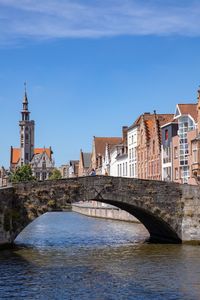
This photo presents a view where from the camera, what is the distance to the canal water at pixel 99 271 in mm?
23438

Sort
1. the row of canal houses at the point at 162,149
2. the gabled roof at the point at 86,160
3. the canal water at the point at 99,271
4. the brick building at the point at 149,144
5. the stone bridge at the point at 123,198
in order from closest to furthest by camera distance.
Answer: the canal water at the point at 99,271
the stone bridge at the point at 123,198
the row of canal houses at the point at 162,149
the brick building at the point at 149,144
the gabled roof at the point at 86,160

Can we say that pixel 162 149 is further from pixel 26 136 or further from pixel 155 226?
pixel 26 136

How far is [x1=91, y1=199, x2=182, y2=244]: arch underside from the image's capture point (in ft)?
130

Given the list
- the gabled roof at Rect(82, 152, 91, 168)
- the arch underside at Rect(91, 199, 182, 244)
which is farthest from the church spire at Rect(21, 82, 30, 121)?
the arch underside at Rect(91, 199, 182, 244)

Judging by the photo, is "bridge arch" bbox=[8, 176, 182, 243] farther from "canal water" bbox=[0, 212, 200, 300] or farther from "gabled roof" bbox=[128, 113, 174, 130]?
"gabled roof" bbox=[128, 113, 174, 130]

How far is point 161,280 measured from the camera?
25.7m

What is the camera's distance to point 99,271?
28250 millimetres

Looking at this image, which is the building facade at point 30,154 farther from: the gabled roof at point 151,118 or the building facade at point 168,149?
the building facade at point 168,149

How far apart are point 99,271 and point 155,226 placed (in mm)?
15139

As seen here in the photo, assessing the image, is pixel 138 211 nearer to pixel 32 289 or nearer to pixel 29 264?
pixel 29 264

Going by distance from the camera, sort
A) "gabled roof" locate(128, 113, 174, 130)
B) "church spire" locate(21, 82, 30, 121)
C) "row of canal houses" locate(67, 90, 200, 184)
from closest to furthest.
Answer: "row of canal houses" locate(67, 90, 200, 184) → "gabled roof" locate(128, 113, 174, 130) → "church spire" locate(21, 82, 30, 121)

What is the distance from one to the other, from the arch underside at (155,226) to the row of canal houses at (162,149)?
26.6 ft

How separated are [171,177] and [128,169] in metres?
21.1

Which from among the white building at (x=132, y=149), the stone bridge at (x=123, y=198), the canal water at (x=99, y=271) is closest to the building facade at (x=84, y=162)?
the white building at (x=132, y=149)
